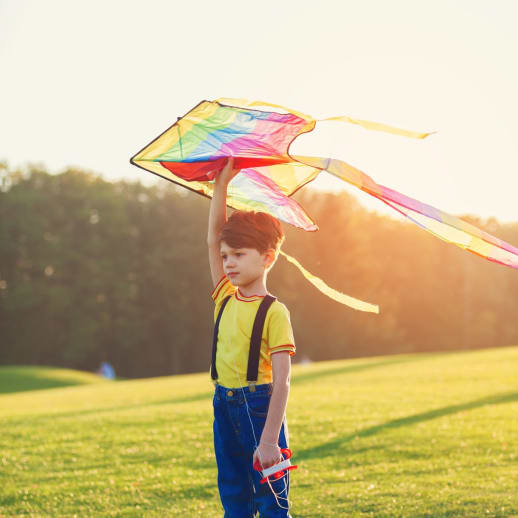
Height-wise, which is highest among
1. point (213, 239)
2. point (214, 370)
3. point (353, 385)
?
point (213, 239)

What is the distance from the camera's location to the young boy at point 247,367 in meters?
3.28

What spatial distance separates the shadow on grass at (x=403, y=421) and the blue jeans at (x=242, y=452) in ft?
15.2

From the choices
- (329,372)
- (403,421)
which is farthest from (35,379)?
(403,421)

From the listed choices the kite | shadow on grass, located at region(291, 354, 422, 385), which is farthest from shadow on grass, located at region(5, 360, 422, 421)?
the kite

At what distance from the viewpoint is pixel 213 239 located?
376cm

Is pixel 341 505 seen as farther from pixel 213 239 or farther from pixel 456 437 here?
pixel 456 437

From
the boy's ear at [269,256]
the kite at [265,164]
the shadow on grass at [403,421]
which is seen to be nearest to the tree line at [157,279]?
the shadow on grass at [403,421]

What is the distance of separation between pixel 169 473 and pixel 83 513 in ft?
4.91

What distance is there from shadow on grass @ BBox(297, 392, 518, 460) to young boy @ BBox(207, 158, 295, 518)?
4674mm

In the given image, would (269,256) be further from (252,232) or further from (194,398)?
(194,398)

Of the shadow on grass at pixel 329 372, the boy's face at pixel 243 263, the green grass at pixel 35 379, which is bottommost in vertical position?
the green grass at pixel 35 379

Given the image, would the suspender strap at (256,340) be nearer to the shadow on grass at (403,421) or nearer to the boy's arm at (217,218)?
the boy's arm at (217,218)

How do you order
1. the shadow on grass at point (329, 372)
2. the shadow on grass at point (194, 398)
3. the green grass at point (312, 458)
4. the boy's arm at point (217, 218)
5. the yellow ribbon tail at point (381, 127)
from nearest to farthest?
the yellow ribbon tail at point (381, 127) → the boy's arm at point (217, 218) → the green grass at point (312, 458) → the shadow on grass at point (194, 398) → the shadow on grass at point (329, 372)

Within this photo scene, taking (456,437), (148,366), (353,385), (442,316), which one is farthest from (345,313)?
(456,437)
